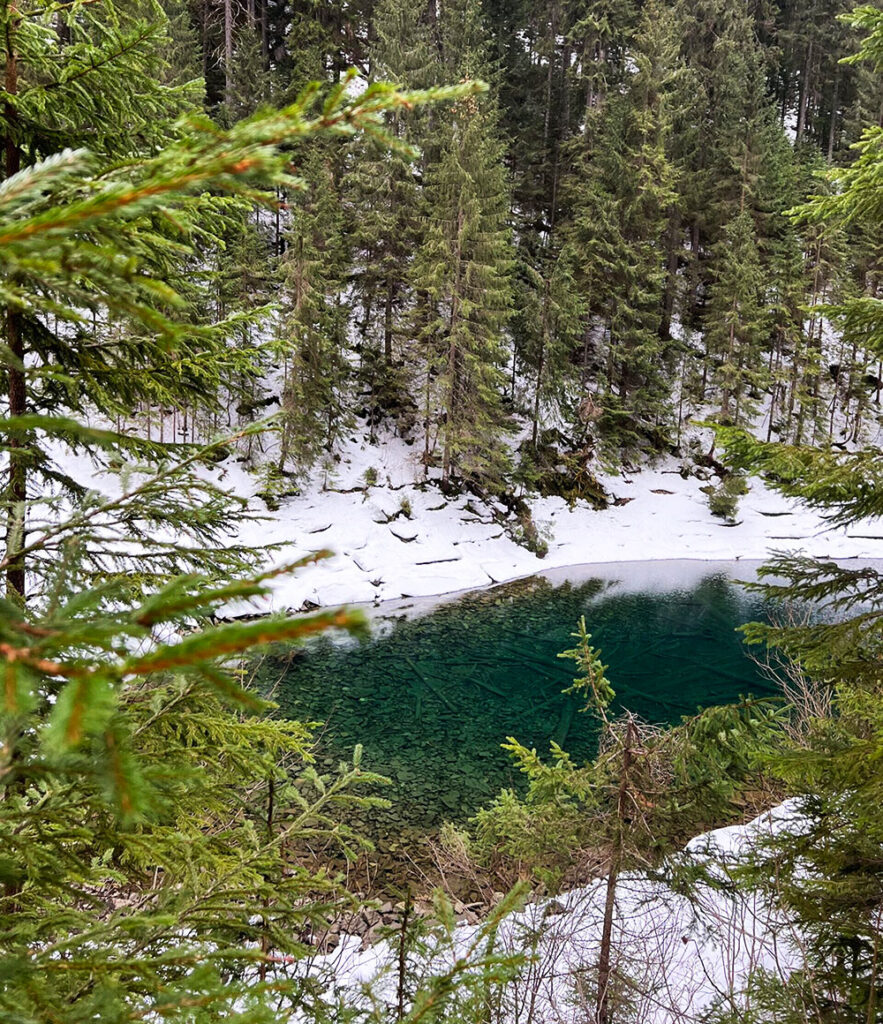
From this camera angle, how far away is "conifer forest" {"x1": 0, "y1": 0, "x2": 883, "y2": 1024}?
146 centimetres

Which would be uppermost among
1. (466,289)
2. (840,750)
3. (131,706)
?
(466,289)

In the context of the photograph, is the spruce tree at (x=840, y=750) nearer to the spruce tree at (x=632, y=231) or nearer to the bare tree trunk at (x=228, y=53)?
the spruce tree at (x=632, y=231)

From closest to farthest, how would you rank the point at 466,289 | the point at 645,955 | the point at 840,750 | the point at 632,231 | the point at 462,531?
the point at 840,750 → the point at 645,955 → the point at 462,531 → the point at 466,289 → the point at 632,231

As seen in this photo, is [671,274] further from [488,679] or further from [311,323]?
[488,679]

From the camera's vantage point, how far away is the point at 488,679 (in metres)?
11.6

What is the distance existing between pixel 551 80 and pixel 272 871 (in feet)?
109

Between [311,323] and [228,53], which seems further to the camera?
[228,53]

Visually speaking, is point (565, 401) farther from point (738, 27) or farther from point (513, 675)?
point (738, 27)

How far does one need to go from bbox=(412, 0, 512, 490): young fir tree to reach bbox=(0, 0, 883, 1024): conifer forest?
0.17m

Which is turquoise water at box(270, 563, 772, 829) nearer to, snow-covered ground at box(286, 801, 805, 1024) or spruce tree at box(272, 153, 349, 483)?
snow-covered ground at box(286, 801, 805, 1024)

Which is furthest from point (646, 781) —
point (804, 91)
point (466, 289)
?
point (804, 91)

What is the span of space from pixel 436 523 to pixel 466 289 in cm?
736

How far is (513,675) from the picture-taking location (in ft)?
38.7

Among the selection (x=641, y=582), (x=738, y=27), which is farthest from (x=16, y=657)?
(x=738, y=27)
